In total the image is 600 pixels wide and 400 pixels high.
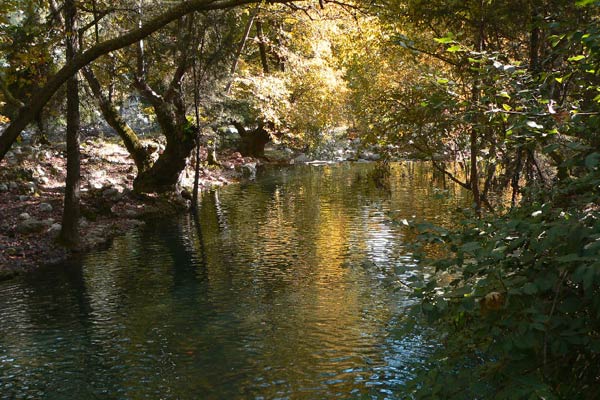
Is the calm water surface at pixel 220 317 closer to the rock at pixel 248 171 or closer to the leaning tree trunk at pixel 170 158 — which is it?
the leaning tree trunk at pixel 170 158

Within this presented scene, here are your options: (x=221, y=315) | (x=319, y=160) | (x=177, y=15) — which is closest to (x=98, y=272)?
(x=221, y=315)

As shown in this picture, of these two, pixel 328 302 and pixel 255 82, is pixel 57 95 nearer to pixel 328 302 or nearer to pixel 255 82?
pixel 255 82

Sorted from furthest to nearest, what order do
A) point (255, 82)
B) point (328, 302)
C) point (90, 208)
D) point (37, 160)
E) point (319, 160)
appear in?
1. point (319, 160)
2. point (255, 82)
3. point (37, 160)
4. point (90, 208)
5. point (328, 302)

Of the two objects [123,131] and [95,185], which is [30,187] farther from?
[123,131]

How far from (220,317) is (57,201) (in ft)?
42.0

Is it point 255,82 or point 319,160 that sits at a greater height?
point 255,82

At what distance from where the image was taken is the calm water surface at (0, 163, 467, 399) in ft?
26.9

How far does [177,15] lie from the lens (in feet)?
31.3

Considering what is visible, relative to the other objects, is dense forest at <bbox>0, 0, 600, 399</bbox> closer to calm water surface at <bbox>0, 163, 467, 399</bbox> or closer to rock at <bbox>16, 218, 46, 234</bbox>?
calm water surface at <bbox>0, 163, 467, 399</bbox>

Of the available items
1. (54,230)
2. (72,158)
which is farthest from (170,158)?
(72,158)

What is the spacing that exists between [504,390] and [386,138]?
26.3 feet

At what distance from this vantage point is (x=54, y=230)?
17.7 m

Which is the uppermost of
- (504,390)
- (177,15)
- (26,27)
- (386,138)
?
(26,27)

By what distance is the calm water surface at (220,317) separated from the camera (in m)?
8.20
